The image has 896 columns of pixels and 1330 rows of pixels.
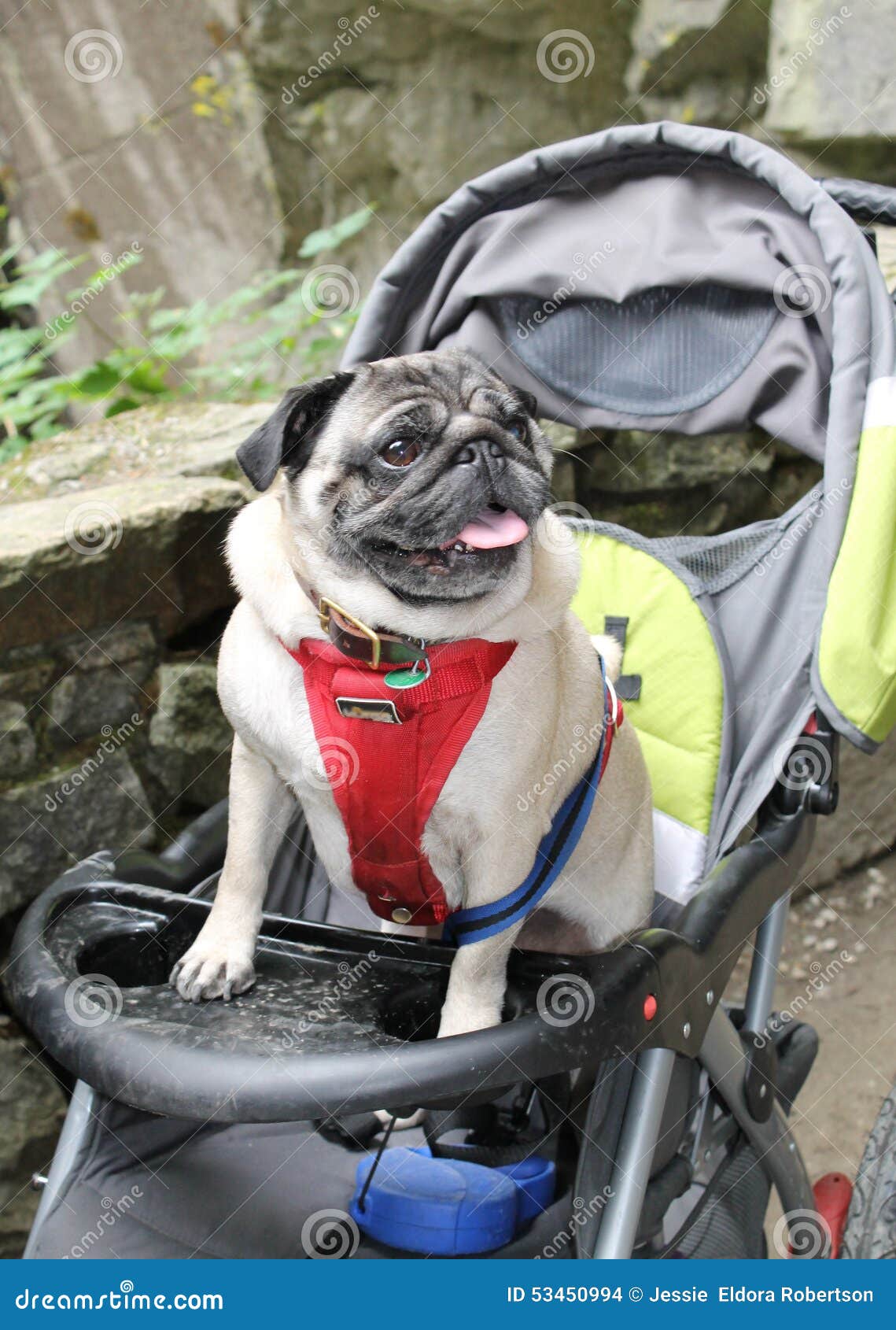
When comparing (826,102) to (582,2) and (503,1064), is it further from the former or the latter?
(503,1064)

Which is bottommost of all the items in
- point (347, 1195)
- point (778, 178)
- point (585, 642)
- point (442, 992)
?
point (347, 1195)

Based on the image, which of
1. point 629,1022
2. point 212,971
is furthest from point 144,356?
point 629,1022

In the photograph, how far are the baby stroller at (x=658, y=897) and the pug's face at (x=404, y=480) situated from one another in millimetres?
448

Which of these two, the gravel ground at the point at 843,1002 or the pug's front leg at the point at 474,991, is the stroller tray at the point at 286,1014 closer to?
the pug's front leg at the point at 474,991

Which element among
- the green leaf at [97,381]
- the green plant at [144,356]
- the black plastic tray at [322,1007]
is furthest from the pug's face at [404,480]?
the green leaf at [97,381]

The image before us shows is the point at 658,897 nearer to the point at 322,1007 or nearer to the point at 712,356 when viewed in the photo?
the point at 322,1007

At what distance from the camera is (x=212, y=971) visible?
1.35 metres

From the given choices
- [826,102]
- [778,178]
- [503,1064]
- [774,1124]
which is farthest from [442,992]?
[826,102]

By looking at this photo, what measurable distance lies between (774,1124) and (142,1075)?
1090mm

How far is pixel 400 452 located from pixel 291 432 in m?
0.15

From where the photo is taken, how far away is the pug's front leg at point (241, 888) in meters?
1.35

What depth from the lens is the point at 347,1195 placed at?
153 cm

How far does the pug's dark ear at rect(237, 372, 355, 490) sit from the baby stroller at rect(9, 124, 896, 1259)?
1.66 ft

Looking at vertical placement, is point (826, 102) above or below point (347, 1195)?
above
